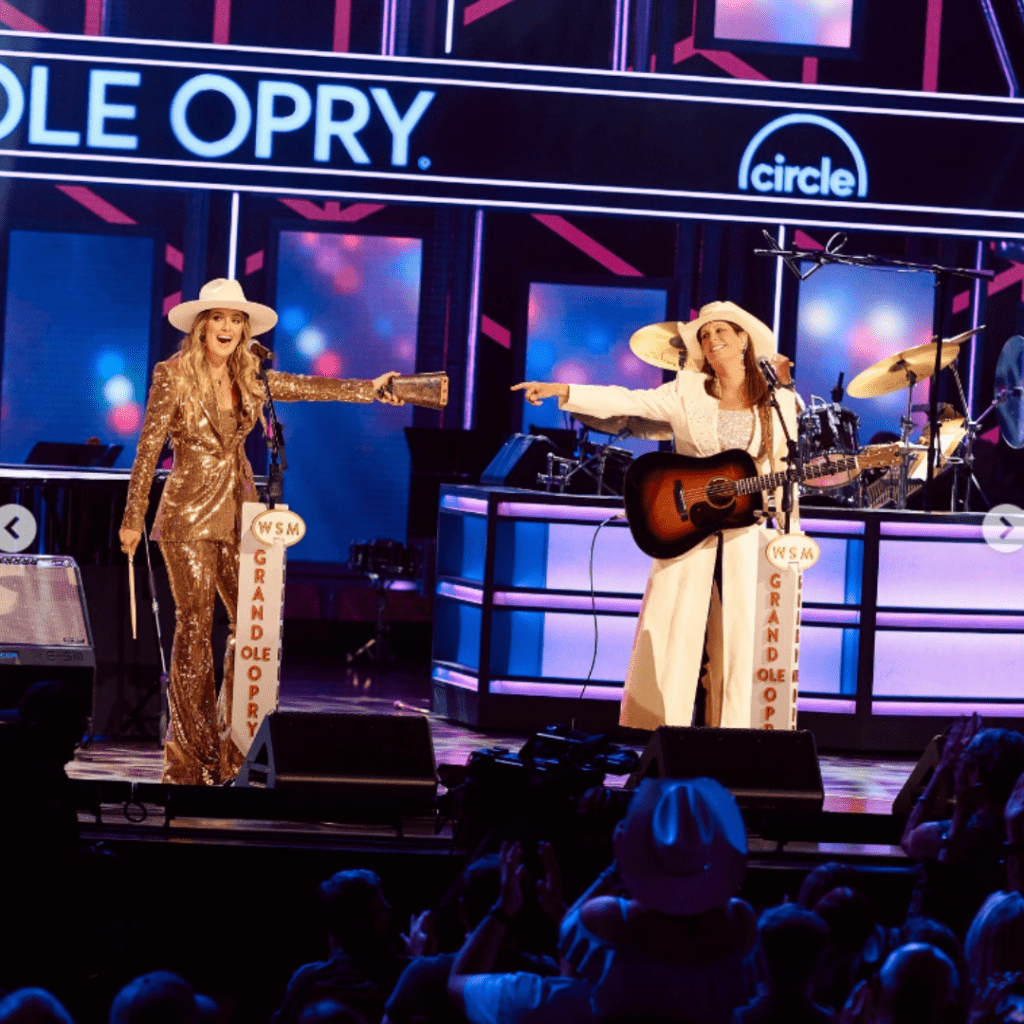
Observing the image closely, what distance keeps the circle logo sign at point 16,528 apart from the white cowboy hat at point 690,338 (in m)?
3.04

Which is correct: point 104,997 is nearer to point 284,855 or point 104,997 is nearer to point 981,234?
point 284,855

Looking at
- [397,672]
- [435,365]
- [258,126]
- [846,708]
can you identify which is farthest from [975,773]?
[435,365]

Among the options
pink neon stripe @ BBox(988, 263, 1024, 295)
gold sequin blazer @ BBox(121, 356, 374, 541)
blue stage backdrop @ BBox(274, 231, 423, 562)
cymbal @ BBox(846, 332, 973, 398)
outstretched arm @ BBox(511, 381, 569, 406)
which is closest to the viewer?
outstretched arm @ BBox(511, 381, 569, 406)

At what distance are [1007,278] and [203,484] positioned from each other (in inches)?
353

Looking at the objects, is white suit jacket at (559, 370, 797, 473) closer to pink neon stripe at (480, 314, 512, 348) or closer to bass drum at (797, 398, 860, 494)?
bass drum at (797, 398, 860, 494)

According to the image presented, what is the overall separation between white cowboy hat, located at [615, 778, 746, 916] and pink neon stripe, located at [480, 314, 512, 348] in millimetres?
9994

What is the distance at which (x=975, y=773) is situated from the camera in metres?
4.46

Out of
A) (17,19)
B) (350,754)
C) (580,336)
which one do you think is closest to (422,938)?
(350,754)

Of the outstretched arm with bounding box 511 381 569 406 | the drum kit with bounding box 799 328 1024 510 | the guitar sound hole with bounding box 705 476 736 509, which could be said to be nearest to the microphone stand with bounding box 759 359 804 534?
the guitar sound hole with bounding box 705 476 736 509

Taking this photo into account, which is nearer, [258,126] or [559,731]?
[559,731]

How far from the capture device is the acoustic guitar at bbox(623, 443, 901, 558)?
6332 mm

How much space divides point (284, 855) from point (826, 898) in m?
1.82

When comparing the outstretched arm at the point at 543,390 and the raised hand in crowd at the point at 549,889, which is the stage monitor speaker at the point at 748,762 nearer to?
the outstretched arm at the point at 543,390

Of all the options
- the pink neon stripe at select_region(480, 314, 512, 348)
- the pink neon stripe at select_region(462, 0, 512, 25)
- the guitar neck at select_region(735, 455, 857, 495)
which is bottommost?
the guitar neck at select_region(735, 455, 857, 495)
